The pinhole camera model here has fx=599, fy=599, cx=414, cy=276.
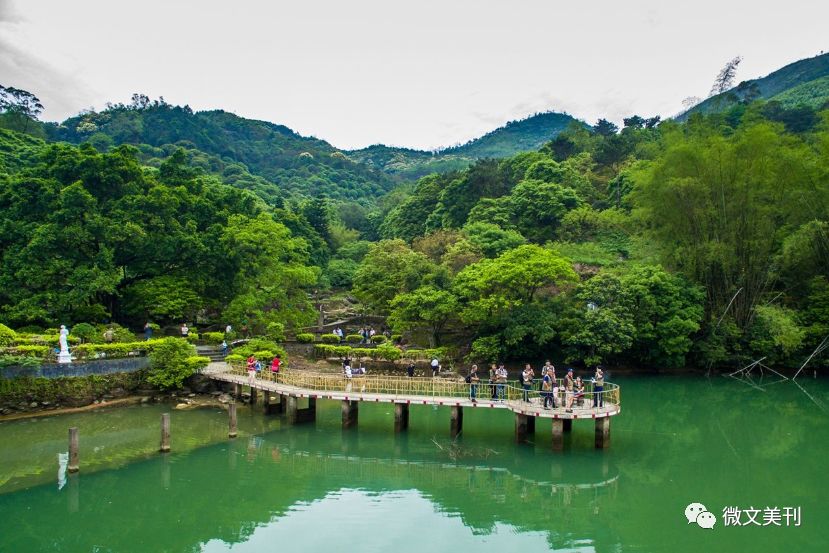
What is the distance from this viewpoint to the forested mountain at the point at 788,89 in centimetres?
7882

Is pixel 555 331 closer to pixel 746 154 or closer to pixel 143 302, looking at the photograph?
pixel 746 154

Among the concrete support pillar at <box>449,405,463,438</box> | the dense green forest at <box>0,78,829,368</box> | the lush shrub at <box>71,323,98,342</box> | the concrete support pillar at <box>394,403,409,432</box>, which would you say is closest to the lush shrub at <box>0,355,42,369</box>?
the lush shrub at <box>71,323,98,342</box>

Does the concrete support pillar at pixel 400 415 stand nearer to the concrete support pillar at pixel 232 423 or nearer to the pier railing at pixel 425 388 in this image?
the pier railing at pixel 425 388

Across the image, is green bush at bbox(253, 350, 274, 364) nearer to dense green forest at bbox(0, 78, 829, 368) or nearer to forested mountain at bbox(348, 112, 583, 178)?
dense green forest at bbox(0, 78, 829, 368)

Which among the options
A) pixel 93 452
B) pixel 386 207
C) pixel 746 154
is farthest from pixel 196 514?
Answer: pixel 386 207

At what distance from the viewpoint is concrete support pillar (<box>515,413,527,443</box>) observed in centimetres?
2011

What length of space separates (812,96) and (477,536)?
93207 mm

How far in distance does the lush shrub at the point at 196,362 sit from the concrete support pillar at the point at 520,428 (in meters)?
14.1

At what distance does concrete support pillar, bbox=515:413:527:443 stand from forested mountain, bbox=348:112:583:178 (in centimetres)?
12940

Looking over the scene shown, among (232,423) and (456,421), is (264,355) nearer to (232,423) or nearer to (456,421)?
(232,423)

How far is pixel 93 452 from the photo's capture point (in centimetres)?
1905

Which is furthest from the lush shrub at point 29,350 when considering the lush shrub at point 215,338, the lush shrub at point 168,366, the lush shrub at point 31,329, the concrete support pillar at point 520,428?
the concrete support pillar at point 520,428

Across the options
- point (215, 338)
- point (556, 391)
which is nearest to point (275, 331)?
point (215, 338)

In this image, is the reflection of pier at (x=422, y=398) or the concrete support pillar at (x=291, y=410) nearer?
the reflection of pier at (x=422, y=398)
